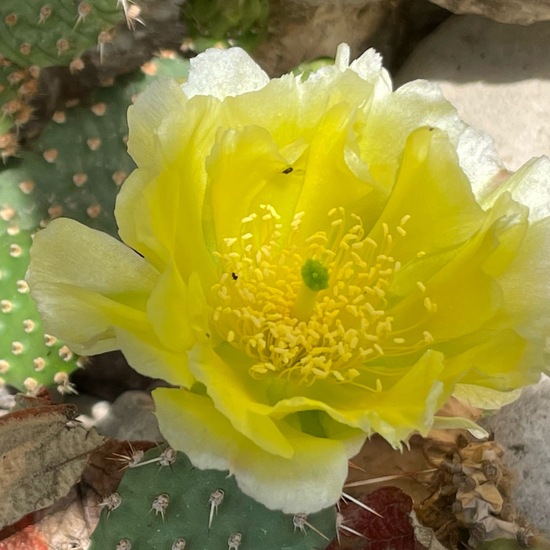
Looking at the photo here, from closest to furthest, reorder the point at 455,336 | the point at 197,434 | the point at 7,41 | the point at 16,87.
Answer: the point at 197,434
the point at 455,336
the point at 7,41
the point at 16,87

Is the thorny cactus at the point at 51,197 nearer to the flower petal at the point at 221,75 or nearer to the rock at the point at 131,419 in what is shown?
the rock at the point at 131,419

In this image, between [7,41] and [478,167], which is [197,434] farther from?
[7,41]

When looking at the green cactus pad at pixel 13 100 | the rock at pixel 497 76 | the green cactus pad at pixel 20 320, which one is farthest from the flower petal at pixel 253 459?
the rock at pixel 497 76

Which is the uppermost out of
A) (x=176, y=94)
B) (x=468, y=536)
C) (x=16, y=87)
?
(x=176, y=94)

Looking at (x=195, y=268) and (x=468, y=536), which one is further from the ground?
(x=195, y=268)

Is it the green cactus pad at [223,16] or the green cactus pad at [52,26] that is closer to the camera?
the green cactus pad at [52,26]

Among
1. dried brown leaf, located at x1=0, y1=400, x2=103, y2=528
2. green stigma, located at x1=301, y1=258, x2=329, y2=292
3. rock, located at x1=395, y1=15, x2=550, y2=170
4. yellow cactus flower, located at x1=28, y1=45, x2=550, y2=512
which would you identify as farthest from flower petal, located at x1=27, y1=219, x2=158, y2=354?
rock, located at x1=395, y1=15, x2=550, y2=170

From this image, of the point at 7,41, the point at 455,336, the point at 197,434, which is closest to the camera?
the point at 197,434

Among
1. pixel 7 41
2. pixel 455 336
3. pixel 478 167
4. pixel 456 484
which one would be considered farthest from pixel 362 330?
pixel 7 41

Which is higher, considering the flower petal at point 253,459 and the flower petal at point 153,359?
the flower petal at point 153,359
